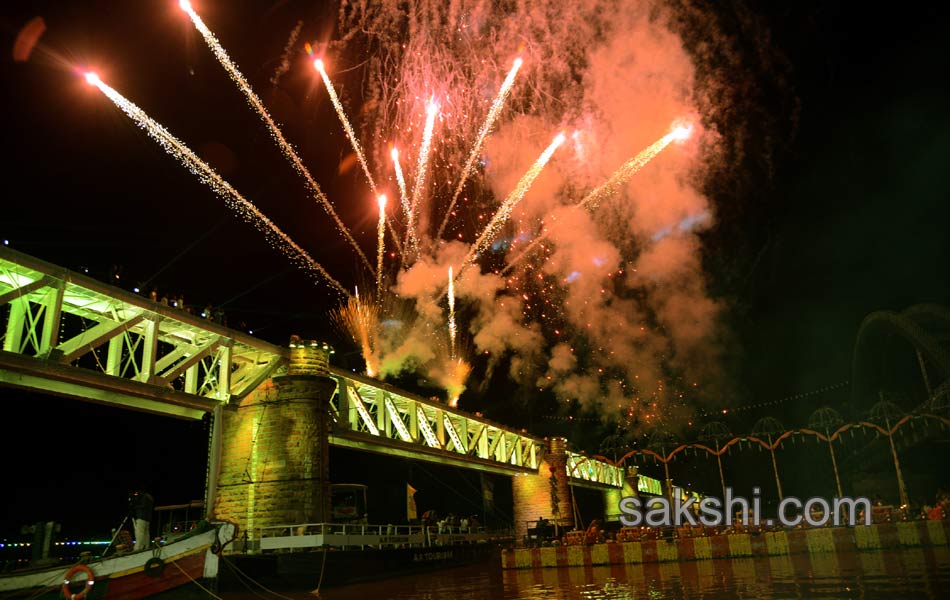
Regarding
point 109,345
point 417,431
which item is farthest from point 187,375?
point 417,431

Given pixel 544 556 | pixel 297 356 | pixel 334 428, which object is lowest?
pixel 544 556

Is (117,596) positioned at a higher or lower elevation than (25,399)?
lower

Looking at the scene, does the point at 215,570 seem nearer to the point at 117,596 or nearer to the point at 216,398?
the point at 117,596

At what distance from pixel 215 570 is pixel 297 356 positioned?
8.51m

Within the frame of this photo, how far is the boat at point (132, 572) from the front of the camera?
1426cm

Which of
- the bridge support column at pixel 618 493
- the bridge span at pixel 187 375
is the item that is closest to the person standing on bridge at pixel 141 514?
the bridge span at pixel 187 375

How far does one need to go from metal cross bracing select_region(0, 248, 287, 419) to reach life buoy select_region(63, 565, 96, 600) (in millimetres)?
4441

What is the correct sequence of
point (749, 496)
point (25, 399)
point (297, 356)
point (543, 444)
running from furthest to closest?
point (749, 496)
point (543, 444)
point (25, 399)
point (297, 356)

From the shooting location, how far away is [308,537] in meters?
21.0

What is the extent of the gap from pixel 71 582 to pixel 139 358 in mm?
15094

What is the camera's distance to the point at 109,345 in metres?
18.3

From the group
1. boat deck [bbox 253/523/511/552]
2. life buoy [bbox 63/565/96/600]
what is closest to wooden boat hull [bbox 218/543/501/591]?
boat deck [bbox 253/523/511/552]

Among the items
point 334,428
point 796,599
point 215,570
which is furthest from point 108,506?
point 796,599

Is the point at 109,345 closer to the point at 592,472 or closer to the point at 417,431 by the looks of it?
the point at 417,431
